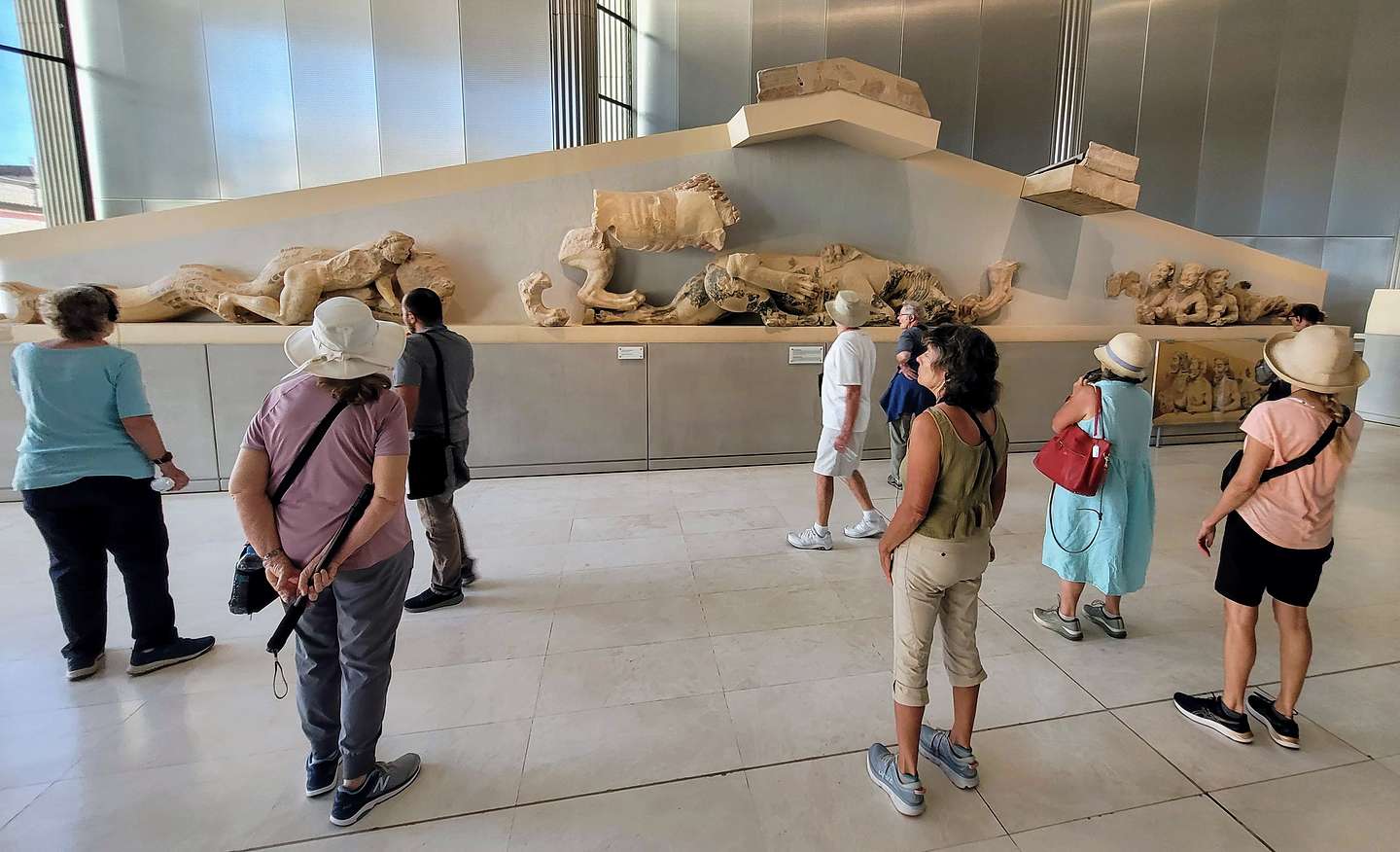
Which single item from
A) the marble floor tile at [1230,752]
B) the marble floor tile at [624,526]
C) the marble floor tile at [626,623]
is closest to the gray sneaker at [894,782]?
the marble floor tile at [1230,752]

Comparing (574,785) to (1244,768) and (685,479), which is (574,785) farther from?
(685,479)

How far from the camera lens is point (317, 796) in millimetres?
2066

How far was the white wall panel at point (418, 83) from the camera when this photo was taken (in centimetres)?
971

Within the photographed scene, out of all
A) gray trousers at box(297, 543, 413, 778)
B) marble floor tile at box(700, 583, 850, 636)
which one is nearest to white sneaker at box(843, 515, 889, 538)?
marble floor tile at box(700, 583, 850, 636)

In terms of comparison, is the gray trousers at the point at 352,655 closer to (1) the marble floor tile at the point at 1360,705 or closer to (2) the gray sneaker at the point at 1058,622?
(2) the gray sneaker at the point at 1058,622

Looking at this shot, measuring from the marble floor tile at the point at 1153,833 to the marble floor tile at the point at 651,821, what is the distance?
841 millimetres

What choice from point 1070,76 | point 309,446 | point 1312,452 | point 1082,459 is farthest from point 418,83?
point 1312,452

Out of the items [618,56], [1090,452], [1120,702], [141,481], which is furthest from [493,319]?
[618,56]

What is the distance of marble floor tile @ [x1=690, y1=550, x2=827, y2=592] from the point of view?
3.70m

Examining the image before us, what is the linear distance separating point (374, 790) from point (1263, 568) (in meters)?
3.05

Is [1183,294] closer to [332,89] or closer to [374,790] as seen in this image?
[374,790]

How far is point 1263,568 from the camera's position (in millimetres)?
2193

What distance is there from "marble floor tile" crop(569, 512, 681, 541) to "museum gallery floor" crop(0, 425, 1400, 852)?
0.47 meters

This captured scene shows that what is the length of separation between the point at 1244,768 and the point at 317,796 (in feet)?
10.2
